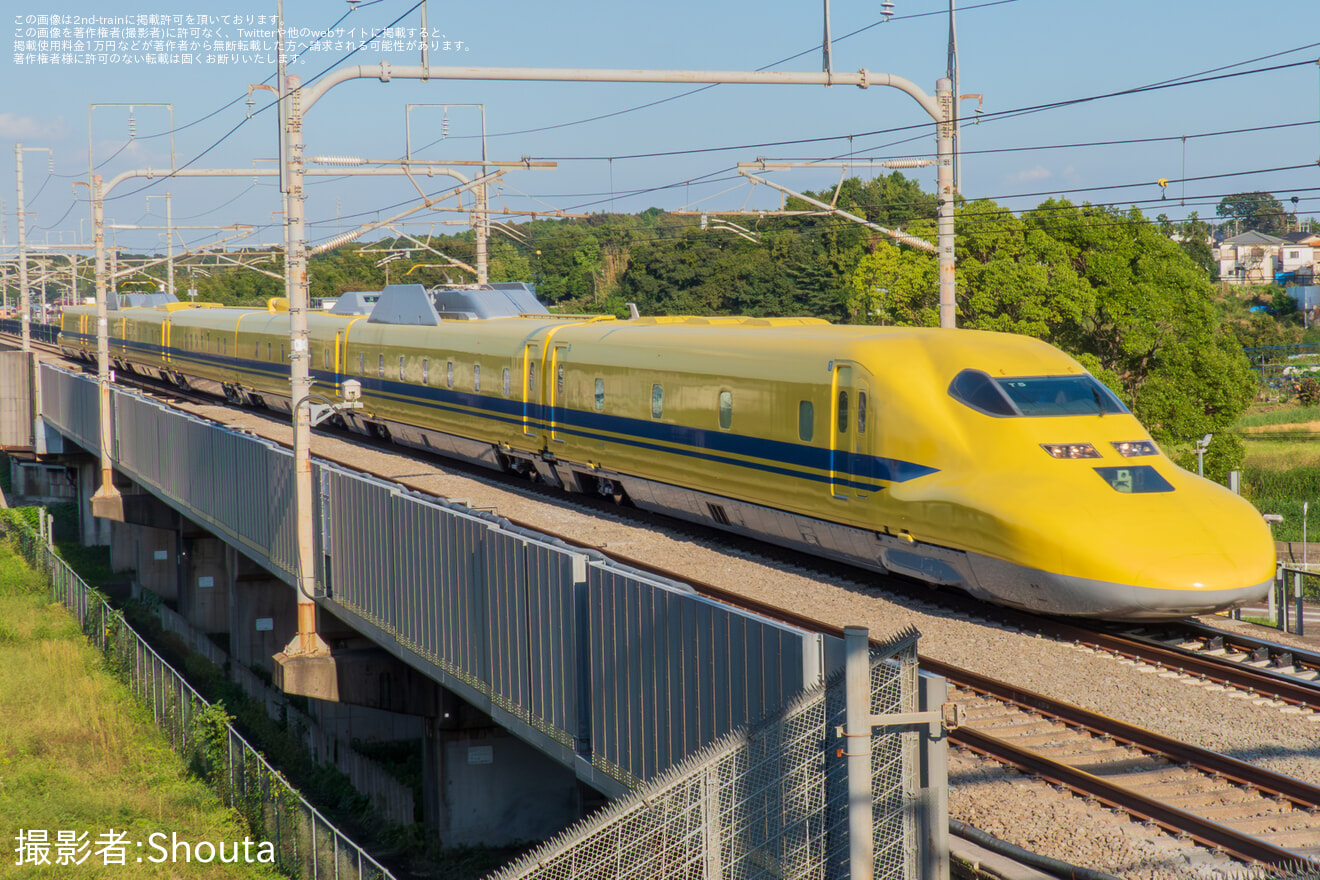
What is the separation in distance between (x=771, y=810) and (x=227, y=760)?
53.1ft

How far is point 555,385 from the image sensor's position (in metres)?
22.7

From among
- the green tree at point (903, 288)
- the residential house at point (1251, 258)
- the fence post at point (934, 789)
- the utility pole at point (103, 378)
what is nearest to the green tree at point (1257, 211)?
the residential house at point (1251, 258)

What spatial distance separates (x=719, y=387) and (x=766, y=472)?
166cm

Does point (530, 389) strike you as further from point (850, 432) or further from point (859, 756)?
point (859, 756)

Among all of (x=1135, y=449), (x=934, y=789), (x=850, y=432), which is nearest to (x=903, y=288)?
(x=850, y=432)

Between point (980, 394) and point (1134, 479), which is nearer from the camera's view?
point (1134, 479)

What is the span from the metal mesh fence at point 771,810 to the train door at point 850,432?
7993 millimetres

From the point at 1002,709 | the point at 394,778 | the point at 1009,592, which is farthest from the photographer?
the point at 394,778

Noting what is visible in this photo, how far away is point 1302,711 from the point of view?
10680mm

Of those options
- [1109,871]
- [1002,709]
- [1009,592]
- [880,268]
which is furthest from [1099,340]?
[1109,871]

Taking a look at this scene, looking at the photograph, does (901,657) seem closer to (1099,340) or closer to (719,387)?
(719,387)

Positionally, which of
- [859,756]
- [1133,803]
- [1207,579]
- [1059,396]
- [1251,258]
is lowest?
[1133,803]

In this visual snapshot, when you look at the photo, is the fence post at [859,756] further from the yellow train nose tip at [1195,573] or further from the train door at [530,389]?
the train door at [530,389]

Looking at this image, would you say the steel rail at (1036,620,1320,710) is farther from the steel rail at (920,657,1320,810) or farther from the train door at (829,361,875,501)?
the train door at (829,361,875,501)
